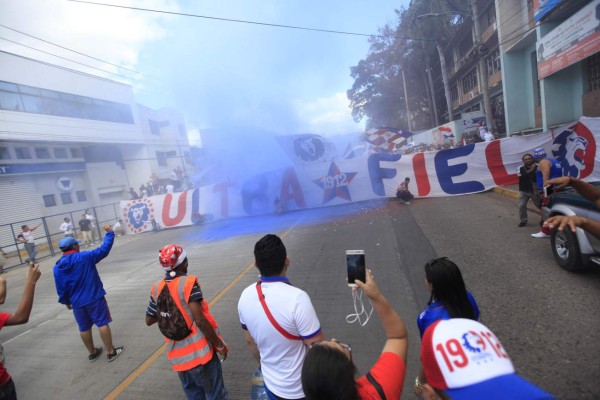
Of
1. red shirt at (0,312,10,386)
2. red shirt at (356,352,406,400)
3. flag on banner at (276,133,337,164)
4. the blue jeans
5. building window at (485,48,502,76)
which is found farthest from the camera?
building window at (485,48,502,76)

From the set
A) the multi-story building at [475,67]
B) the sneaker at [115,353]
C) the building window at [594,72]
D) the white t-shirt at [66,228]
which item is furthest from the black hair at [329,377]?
the white t-shirt at [66,228]

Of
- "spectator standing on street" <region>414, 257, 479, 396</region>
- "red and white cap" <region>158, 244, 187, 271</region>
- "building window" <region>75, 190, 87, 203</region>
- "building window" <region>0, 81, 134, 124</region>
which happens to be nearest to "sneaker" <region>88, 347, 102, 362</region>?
"red and white cap" <region>158, 244, 187, 271</region>

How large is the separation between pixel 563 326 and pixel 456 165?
9.36 meters

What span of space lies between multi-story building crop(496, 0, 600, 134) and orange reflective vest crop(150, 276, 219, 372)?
13.1 metres

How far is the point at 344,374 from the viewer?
119 cm

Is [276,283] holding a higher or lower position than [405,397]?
higher

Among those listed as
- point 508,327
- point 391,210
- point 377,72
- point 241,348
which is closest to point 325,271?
point 241,348

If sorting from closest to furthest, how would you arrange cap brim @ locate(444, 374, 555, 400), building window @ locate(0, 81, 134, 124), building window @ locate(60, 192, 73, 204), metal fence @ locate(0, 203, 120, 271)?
1. cap brim @ locate(444, 374, 555, 400)
2. metal fence @ locate(0, 203, 120, 271)
3. building window @ locate(0, 81, 134, 124)
4. building window @ locate(60, 192, 73, 204)

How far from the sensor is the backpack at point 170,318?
252 cm

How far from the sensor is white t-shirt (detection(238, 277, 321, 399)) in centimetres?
181

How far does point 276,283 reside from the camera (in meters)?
1.94

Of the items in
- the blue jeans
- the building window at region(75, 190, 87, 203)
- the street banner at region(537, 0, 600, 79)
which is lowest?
the blue jeans

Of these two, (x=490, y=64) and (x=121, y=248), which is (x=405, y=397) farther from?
(x=490, y=64)

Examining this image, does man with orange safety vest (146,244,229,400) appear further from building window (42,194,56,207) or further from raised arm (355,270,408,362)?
building window (42,194,56,207)
